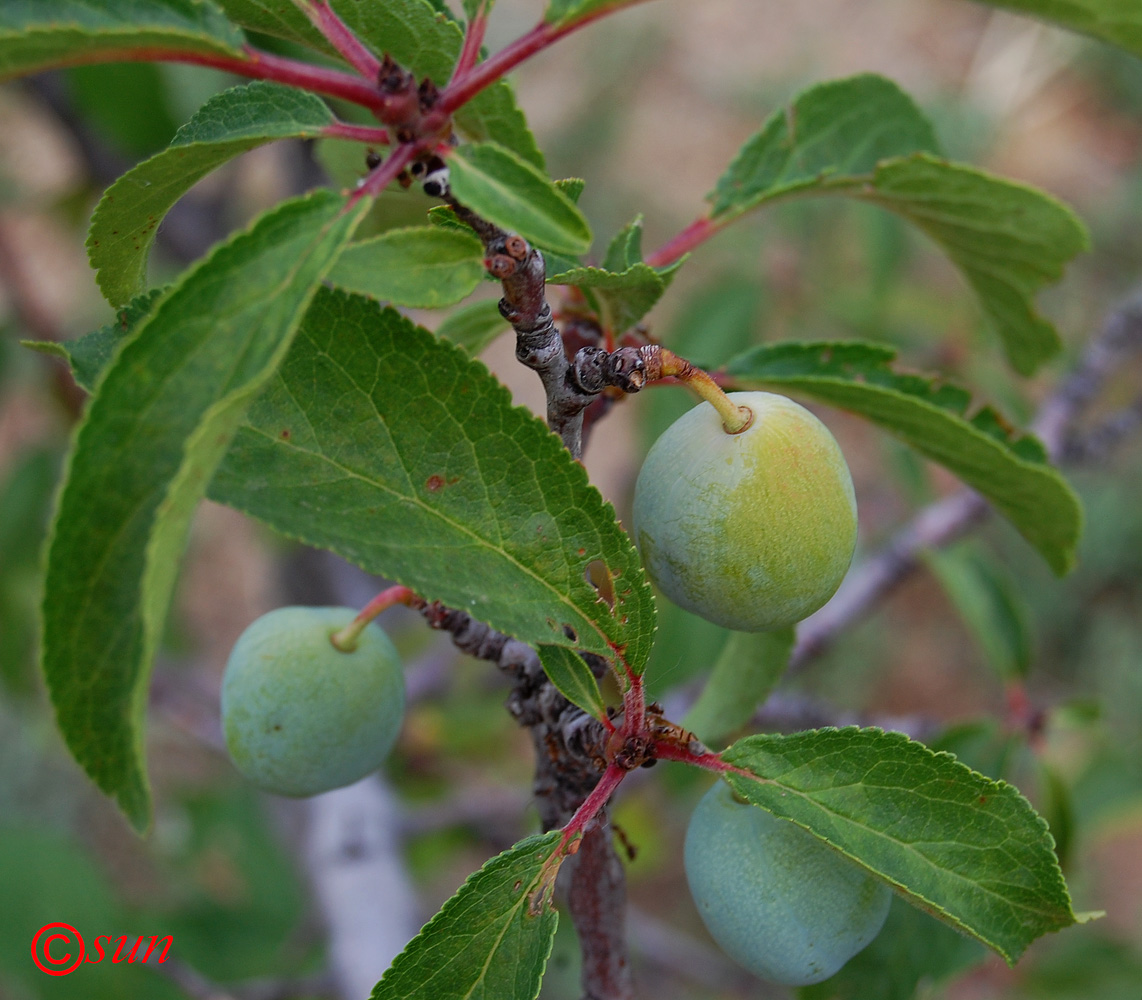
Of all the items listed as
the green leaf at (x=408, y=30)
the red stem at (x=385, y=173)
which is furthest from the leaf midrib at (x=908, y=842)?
the green leaf at (x=408, y=30)

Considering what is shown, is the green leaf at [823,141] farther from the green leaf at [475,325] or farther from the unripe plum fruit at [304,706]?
the unripe plum fruit at [304,706]

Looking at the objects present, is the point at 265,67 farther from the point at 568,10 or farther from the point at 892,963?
the point at 892,963

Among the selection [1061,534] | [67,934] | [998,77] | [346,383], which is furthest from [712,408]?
[998,77]

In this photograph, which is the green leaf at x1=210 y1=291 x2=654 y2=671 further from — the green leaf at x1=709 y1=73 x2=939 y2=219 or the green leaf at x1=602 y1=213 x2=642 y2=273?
the green leaf at x1=709 y1=73 x2=939 y2=219

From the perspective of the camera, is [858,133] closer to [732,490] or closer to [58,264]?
[732,490]

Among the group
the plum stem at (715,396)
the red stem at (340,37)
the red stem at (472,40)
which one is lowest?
the plum stem at (715,396)

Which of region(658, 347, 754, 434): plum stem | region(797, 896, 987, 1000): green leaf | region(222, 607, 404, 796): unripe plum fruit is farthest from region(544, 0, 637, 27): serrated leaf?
region(797, 896, 987, 1000): green leaf

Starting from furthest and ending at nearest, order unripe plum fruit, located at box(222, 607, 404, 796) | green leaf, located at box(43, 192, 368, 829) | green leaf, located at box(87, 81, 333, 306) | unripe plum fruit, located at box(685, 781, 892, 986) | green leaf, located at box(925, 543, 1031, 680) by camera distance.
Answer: green leaf, located at box(925, 543, 1031, 680), unripe plum fruit, located at box(222, 607, 404, 796), unripe plum fruit, located at box(685, 781, 892, 986), green leaf, located at box(87, 81, 333, 306), green leaf, located at box(43, 192, 368, 829)
